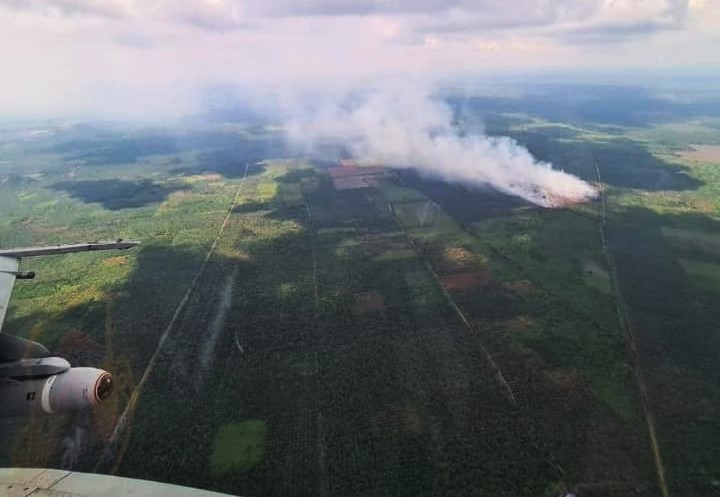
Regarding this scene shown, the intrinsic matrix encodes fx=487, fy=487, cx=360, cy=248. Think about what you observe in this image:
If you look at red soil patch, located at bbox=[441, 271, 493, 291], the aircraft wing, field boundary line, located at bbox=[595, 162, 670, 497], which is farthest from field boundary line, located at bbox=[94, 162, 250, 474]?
field boundary line, located at bbox=[595, 162, 670, 497]

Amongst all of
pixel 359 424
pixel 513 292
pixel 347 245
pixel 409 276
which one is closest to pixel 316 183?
pixel 347 245

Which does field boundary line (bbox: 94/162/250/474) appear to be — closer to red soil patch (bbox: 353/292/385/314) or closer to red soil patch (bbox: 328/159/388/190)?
red soil patch (bbox: 353/292/385/314)

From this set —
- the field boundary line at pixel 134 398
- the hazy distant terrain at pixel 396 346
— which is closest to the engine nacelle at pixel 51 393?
the hazy distant terrain at pixel 396 346

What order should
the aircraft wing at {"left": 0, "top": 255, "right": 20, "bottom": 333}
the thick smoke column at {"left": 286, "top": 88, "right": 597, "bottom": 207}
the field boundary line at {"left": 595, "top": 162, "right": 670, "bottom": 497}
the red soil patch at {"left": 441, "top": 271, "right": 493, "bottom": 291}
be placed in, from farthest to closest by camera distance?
1. the thick smoke column at {"left": 286, "top": 88, "right": 597, "bottom": 207}
2. the red soil patch at {"left": 441, "top": 271, "right": 493, "bottom": 291}
3. the field boundary line at {"left": 595, "top": 162, "right": 670, "bottom": 497}
4. the aircraft wing at {"left": 0, "top": 255, "right": 20, "bottom": 333}

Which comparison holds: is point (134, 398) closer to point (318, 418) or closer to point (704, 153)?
point (318, 418)

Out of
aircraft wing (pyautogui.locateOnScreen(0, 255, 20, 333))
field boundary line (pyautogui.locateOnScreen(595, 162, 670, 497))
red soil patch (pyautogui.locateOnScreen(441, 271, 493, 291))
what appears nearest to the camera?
aircraft wing (pyautogui.locateOnScreen(0, 255, 20, 333))
